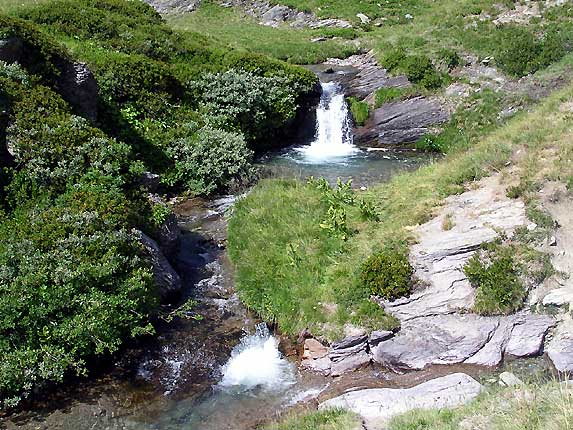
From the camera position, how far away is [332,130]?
2831 cm

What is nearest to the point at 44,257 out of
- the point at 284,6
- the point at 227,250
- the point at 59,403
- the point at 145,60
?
the point at 59,403

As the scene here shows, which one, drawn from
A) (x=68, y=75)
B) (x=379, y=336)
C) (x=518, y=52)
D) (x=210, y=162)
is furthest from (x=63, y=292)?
(x=518, y=52)

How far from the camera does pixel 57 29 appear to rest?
27859 millimetres

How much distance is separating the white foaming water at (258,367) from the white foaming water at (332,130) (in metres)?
14.5

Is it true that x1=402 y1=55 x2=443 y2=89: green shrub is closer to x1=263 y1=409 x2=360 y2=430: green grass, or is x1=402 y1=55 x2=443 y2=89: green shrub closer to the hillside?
the hillside

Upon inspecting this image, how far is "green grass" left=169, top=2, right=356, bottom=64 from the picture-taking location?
37531 mm

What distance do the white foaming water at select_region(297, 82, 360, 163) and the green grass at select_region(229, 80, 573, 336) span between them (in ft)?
27.0

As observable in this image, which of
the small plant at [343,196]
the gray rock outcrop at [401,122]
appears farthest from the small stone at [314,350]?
the gray rock outcrop at [401,122]

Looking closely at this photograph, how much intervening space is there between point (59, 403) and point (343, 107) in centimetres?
2134

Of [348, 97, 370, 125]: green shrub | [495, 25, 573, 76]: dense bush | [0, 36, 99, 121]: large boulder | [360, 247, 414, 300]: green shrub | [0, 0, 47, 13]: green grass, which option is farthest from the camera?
[0, 0, 47, 13]: green grass

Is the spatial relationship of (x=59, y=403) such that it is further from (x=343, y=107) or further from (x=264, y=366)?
(x=343, y=107)

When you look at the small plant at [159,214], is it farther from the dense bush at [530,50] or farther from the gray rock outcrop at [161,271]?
the dense bush at [530,50]

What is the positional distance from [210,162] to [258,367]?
11.0 meters

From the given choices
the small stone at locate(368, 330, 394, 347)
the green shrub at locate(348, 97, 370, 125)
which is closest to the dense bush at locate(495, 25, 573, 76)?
the green shrub at locate(348, 97, 370, 125)
